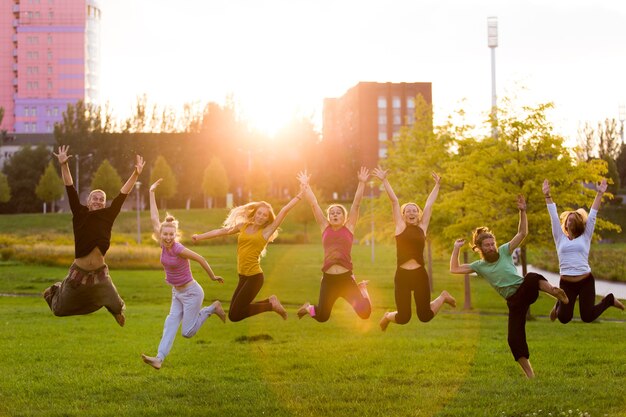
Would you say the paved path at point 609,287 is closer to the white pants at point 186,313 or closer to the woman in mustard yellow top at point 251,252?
the woman in mustard yellow top at point 251,252

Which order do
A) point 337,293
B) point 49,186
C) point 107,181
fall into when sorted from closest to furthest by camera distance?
point 337,293, point 107,181, point 49,186

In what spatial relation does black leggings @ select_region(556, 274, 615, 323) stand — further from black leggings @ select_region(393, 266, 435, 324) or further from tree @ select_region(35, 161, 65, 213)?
tree @ select_region(35, 161, 65, 213)

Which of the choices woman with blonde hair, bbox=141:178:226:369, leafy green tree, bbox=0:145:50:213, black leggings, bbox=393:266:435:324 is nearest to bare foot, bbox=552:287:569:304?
black leggings, bbox=393:266:435:324

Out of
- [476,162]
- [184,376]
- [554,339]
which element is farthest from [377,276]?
[184,376]

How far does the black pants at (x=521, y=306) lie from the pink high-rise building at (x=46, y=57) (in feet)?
550

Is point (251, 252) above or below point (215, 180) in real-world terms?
below

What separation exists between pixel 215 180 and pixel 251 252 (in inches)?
3474

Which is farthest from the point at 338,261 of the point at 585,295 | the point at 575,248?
the point at 585,295

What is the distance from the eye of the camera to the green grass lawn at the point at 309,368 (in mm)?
17109

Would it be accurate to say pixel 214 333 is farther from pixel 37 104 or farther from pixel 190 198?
pixel 37 104

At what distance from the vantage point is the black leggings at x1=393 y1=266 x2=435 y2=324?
14797 millimetres

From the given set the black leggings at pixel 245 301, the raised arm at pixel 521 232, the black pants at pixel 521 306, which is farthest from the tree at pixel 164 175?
the raised arm at pixel 521 232

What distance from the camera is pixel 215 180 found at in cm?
10212

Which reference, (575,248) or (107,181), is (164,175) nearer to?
(107,181)
